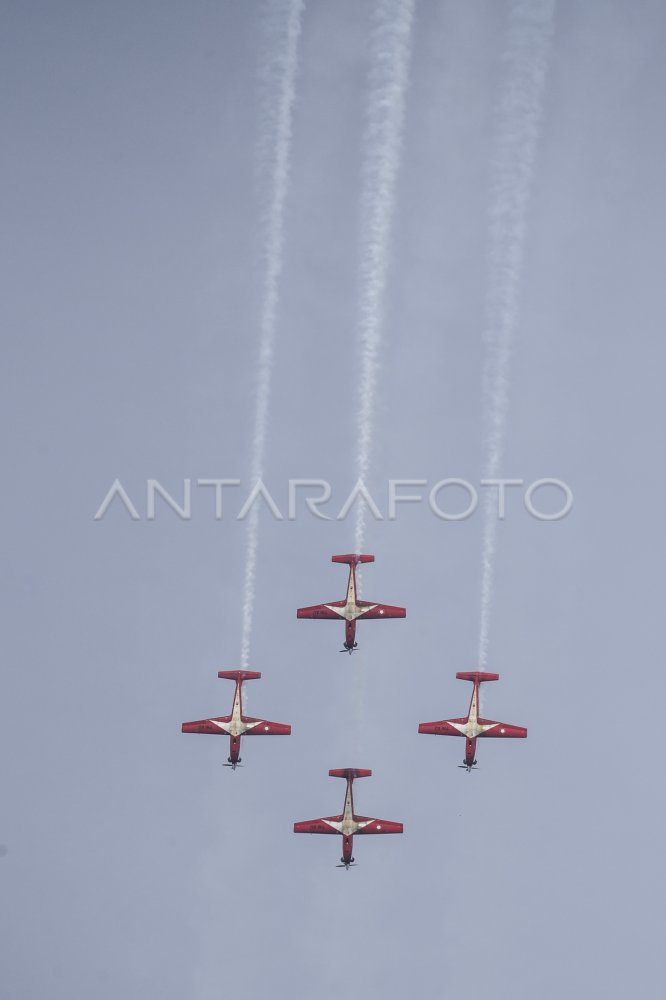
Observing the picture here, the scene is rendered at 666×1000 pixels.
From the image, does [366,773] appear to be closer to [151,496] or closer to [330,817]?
[330,817]

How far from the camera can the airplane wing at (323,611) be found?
7038 centimetres

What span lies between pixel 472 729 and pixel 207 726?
9.40 m

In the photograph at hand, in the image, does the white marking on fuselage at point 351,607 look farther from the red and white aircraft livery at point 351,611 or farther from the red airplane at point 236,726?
the red airplane at point 236,726

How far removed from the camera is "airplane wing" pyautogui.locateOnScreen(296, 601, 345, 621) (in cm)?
7038

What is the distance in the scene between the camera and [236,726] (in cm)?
7044

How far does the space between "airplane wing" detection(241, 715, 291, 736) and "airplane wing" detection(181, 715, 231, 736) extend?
29.4 inches

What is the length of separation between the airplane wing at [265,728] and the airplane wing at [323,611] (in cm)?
398

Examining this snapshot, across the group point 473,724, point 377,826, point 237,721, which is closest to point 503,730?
point 473,724

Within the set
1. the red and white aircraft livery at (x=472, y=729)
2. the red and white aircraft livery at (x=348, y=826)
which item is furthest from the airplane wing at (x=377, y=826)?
the red and white aircraft livery at (x=472, y=729)

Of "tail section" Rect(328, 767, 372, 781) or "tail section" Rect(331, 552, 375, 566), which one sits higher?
"tail section" Rect(331, 552, 375, 566)

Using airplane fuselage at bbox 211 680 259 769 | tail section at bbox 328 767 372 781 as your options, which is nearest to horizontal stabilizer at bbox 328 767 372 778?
tail section at bbox 328 767 372 781

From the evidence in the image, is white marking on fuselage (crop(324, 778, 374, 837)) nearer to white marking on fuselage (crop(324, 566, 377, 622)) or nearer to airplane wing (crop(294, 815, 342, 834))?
airplane wing (crop(294, 815, 342, 834))

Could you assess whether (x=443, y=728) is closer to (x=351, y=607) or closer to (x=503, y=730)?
(x=503, y=730)

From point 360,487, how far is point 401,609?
7520mm
